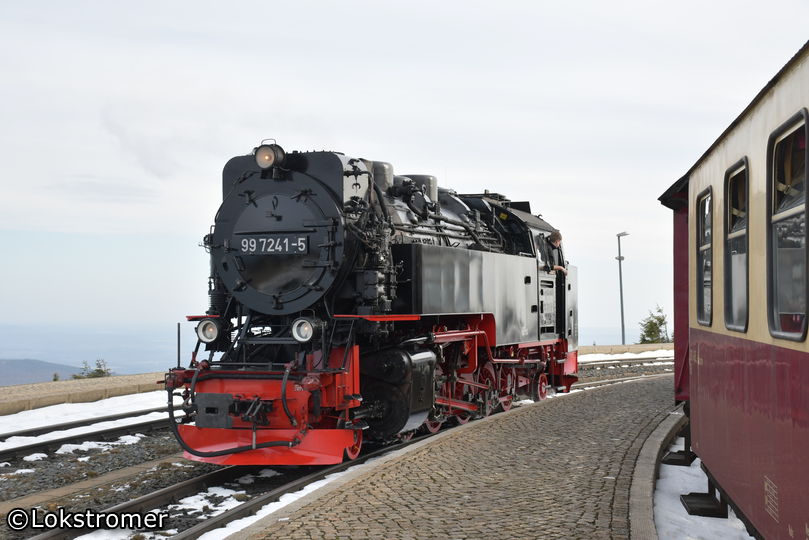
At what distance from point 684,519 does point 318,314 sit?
167 inches

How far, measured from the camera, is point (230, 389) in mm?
8758

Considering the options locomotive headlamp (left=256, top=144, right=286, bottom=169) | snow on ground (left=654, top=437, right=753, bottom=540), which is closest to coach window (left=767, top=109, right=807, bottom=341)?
snow on ground (left=654, top=437, right=753, bottom=540)

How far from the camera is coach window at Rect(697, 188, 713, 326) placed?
6818 millimetres

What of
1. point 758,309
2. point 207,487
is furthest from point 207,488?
point 758,309

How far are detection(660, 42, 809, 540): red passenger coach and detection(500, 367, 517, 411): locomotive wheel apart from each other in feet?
18.6

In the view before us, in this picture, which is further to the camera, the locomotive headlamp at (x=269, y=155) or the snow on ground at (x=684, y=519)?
the locomotive headlamp at (x=269, y=155)

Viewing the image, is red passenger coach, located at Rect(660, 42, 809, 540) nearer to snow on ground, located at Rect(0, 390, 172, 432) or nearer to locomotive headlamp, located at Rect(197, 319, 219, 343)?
locomotive headlamp, located at Rect(197, 319, 219, 343)

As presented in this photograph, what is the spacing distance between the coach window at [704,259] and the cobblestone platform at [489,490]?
1638 mm

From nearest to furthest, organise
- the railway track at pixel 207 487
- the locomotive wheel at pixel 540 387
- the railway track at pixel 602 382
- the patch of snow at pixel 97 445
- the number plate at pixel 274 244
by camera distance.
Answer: the railway track at pixel 207 487 < the number plate at pixel 274 244 < the patch of snow at pixel 97 445 < the locomotive wheel at pixel 540 387 < the railway track at pixel 602 382

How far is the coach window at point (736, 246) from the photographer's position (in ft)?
17.6

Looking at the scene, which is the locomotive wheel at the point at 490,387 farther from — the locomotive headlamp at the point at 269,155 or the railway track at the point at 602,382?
the railway track at the point at 602,382

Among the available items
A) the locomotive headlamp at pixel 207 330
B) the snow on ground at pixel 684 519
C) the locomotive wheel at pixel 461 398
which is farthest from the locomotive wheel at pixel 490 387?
the locomotive headlamp at pixel 207 330

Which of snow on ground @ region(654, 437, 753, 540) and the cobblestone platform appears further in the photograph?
snow on ground @ region(654, 437, 753, 540)

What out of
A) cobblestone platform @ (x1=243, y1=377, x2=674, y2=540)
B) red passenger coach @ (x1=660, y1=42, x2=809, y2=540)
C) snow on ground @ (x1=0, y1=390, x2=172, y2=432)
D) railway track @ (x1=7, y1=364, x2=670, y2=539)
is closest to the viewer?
red passenger coach @ (x1=660, y1=42, x2=809, y2=540)
